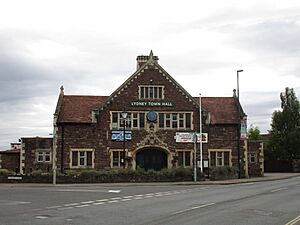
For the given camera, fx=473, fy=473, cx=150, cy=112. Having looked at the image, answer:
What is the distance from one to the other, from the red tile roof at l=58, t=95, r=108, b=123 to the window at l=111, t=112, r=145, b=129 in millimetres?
2303

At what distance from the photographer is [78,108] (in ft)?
154

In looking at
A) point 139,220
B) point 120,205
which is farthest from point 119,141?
point 139,220

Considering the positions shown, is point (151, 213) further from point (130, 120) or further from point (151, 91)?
point (151, 91)

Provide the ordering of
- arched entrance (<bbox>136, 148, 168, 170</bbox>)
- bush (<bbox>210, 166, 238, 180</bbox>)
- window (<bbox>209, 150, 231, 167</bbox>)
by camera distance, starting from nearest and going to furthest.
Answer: bush (<bbox>210, 166, 238, 180</bbox>) → arched entrance (<bbox>136, 148, 168, 170</bbox>) → window (<bbox>209, 150, 231, 167</bbox>)

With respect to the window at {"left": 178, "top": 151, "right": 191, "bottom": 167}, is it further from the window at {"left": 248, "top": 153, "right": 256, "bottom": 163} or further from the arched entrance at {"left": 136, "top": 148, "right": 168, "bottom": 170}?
the window at {"left": 248, "top": 153, "right": 256, "bottom": 163}

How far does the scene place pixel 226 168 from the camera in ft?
139

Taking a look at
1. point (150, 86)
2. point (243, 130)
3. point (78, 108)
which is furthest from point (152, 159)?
point (243, 130)

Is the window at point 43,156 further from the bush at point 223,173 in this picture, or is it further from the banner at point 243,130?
the banner at point 243,130

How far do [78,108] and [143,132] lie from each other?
7.11m

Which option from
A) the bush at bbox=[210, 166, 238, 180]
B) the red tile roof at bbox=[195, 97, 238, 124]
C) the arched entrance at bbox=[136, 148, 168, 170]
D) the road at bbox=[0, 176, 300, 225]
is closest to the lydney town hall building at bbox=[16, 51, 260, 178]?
the arched entrance at bbox=[136, 148, 168, 170]

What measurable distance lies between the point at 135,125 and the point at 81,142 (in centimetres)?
537

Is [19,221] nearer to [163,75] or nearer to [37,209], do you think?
[37,209]

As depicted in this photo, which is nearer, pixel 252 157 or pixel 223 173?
pixel 223 173

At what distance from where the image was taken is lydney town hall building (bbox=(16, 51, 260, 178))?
44.6 m
